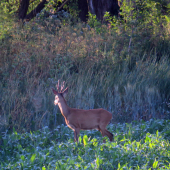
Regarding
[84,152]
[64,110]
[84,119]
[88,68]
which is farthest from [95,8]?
[84,152]

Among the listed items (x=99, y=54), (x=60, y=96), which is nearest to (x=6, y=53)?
(x=99, y=54)

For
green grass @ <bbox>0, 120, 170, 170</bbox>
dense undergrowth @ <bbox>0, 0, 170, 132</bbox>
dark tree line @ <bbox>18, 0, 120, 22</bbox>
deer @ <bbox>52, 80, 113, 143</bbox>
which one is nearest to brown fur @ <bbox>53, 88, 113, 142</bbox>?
→ deer @ <bbox>52, 80, 113, 143</bbox>

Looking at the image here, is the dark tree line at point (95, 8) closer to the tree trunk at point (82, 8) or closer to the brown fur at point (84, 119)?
the tree trunk at point (82, 8)

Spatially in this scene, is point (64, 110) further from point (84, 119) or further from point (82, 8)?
point (82, 8)

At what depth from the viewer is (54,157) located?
4.72 m

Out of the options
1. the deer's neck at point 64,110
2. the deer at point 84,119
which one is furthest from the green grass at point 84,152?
the deer's neck at point 64,110

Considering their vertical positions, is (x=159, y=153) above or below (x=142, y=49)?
below

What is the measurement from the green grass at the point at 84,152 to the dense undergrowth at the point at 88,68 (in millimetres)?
877

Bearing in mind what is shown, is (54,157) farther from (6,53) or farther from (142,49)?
(142,49)

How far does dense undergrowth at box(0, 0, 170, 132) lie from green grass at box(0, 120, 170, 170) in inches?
34.5

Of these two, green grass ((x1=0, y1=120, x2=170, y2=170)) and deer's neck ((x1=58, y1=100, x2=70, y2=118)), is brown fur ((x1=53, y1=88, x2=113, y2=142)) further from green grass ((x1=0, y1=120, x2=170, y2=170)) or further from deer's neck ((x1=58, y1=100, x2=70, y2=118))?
green grass ((x1=0, y1=120, x2=170, y2=170))

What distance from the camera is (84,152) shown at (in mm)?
4836

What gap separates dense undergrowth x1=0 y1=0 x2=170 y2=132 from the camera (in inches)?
295

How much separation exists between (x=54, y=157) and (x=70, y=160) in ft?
1.65
